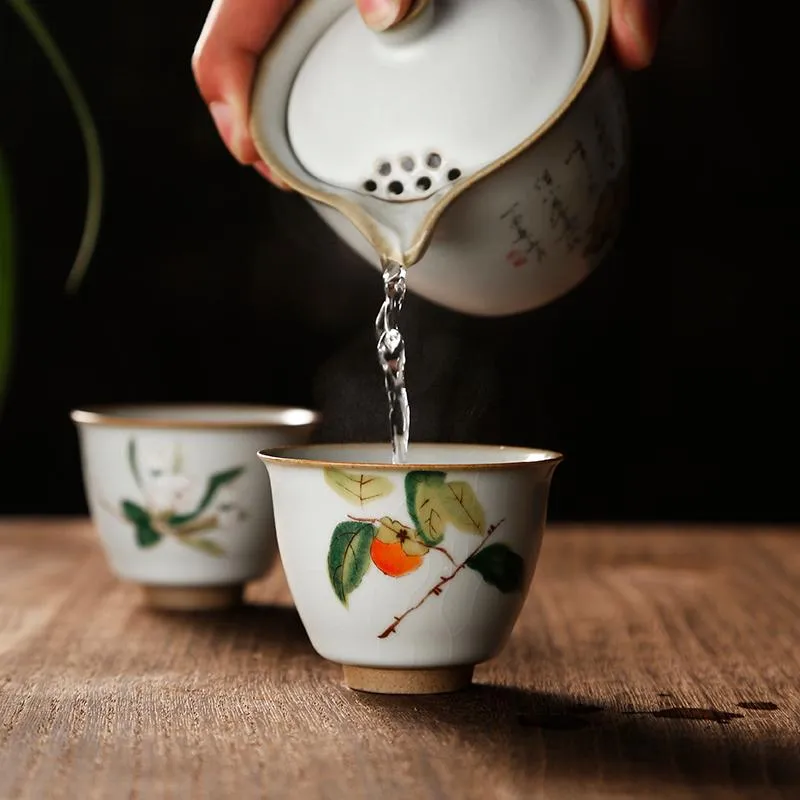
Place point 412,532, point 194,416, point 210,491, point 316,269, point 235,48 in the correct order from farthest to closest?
point 316,269 < point 194,416 < point 210,491 < point 235,48 < point 412,532

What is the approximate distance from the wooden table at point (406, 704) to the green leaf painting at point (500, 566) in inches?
2.3

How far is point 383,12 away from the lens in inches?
26.1

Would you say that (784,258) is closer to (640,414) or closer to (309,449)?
(640,414)

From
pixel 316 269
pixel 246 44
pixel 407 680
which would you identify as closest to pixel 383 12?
pixel 246 44

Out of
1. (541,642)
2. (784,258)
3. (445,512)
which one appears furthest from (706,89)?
(445,512)

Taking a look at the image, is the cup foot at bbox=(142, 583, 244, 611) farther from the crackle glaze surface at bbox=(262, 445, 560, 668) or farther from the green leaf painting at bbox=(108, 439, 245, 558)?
the crackle glaze surface at bbox=(262, 445, 560, 668)

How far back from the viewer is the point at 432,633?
64 centimetres

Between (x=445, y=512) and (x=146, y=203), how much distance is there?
97cm

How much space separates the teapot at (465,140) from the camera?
0.66 m

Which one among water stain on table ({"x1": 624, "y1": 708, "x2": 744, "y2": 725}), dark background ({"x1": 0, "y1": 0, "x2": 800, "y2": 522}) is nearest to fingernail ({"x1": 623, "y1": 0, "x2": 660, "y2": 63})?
water stain on table ({"x1": 624, "y1": 708, "x2": 744, "y2": 725})

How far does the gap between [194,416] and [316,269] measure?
1.74 ft

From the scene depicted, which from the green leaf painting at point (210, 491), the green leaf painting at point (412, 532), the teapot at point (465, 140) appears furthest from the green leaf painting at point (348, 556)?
the green leaf painting at point (210, 491)

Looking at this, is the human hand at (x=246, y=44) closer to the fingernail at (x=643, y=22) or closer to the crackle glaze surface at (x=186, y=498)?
the fingernail at (x=643, y=22)

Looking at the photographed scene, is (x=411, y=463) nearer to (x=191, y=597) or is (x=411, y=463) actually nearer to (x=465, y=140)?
(x=465, y=140)
